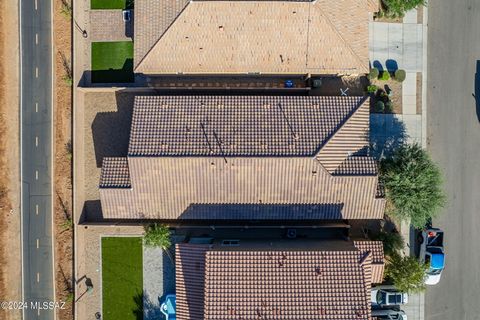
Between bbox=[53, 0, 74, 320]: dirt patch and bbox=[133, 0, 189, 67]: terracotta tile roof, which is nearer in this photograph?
bbox=[133, 0, 189, 67]: terracotta tile roof

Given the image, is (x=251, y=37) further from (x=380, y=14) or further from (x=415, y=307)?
(x=415, y=307)

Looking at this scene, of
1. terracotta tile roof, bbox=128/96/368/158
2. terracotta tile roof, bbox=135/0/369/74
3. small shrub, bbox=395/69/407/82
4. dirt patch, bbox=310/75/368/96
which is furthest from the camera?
small shrub, bbox=395/69/407/82

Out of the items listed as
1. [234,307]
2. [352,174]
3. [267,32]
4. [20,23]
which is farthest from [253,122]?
[20,23]

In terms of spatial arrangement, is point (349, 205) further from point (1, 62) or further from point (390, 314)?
point (1, 62)

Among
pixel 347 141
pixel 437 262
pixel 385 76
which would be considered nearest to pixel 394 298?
pixel 437 262

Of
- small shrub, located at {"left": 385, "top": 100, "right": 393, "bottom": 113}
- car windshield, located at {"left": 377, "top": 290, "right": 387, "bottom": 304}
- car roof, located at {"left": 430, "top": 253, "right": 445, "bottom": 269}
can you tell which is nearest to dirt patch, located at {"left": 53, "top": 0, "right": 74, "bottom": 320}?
car windshield, located at {"left": 377, "top": 290, "right": 387, "bottom": 304}

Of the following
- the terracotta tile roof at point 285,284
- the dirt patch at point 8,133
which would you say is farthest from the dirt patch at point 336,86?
the dirt patch at point 8,133

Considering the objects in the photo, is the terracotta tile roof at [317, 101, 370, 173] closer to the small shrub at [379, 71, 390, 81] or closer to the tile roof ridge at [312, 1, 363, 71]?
the tile roof ridge at [312, 1, 363, 71]

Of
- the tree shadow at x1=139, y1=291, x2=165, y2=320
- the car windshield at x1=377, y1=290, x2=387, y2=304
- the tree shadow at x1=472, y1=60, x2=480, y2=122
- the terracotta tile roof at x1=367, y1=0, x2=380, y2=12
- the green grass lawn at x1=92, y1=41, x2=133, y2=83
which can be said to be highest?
the terracotta tile roof at x1=367, y1=0, x2=380, y2=12
